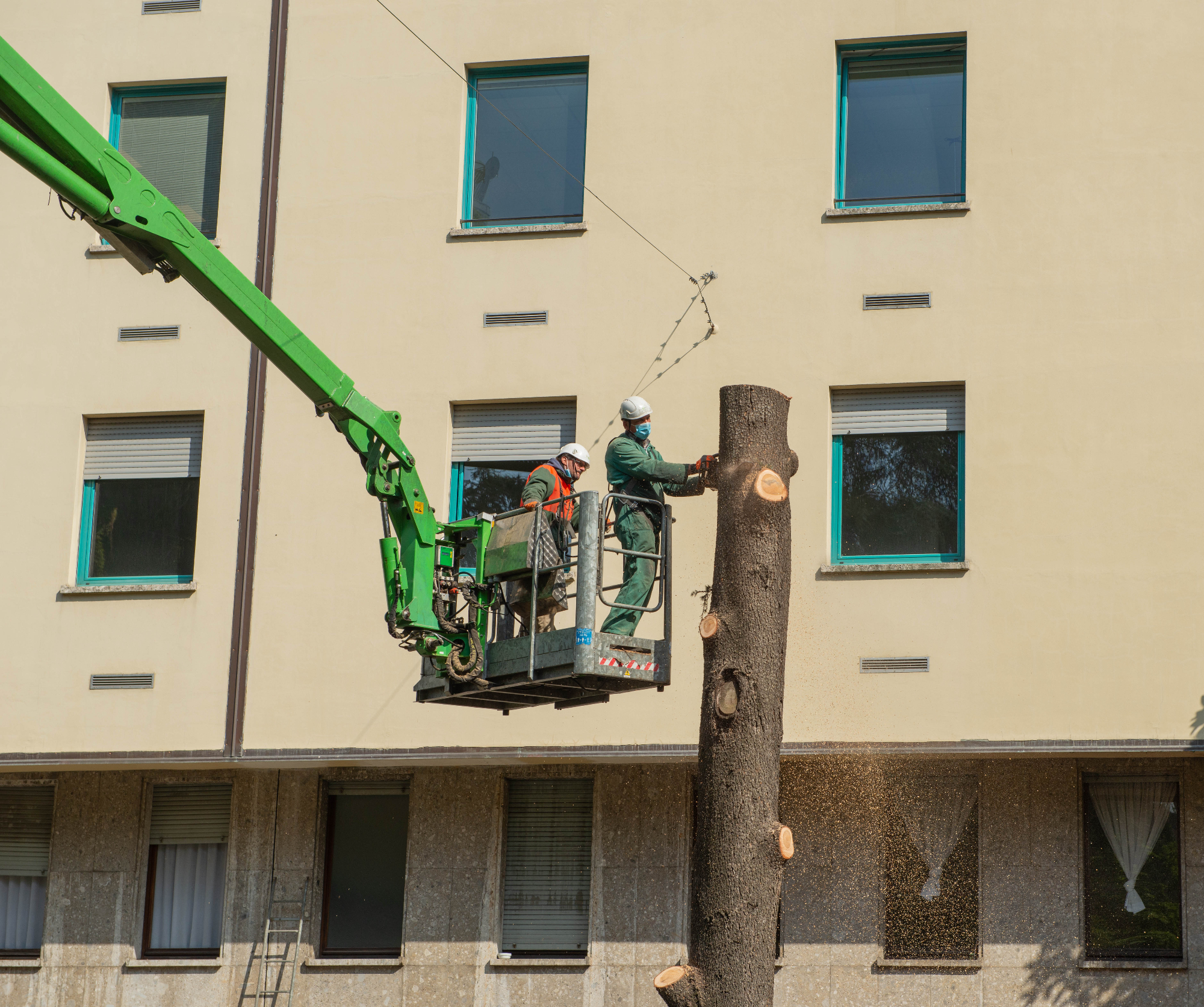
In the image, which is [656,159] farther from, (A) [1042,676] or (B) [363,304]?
(A) [1042,676]

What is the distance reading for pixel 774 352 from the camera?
51.3ft

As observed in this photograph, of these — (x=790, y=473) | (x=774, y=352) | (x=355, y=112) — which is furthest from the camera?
(x=355, y=112)

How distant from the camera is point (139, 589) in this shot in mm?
16188

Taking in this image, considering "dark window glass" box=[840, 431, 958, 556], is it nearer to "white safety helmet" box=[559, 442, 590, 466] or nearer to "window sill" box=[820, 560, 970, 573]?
"window sill" box=[820, 560, 970, 573]

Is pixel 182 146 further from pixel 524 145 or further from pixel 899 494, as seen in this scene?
pixel 899 494

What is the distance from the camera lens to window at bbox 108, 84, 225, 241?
57.2 feet

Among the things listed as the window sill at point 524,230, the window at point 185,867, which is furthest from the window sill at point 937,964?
the window sill at point 524,230

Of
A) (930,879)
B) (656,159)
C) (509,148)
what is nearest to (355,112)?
(509,148)

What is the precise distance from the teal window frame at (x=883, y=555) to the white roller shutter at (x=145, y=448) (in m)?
6.24

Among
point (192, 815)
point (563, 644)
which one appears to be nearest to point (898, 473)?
point (563, 644)

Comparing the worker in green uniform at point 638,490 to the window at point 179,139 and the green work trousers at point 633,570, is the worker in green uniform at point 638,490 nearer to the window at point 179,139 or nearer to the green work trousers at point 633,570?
the green work trousers at point 633,570

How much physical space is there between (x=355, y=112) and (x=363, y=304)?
203 cm

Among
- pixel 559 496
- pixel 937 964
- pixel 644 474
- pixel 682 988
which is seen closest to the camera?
pixel 682 988

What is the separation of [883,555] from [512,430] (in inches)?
147
